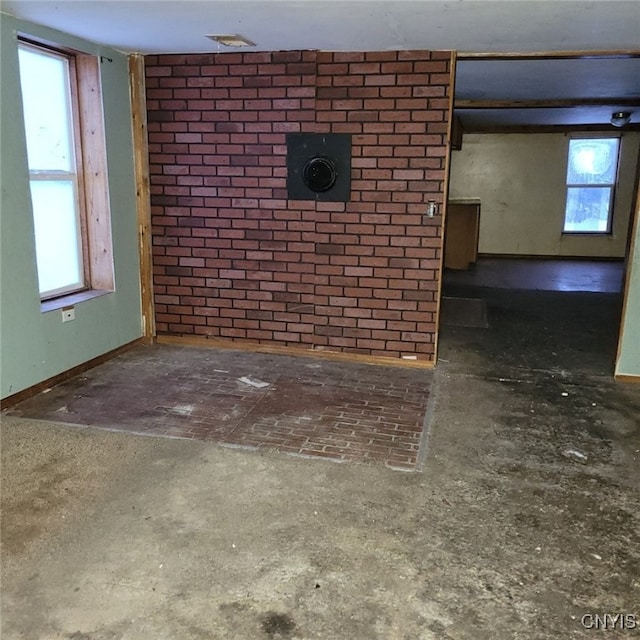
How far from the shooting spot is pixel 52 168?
4070 millimetres

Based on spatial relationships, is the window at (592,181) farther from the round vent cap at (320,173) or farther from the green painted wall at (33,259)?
the green painted wall at (33,259)

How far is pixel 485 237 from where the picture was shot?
36.0 ft

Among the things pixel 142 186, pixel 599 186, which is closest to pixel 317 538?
pixel 142 186

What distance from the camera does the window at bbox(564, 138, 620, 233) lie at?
413 inches

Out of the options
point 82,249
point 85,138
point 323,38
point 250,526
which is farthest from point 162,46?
point 250,526

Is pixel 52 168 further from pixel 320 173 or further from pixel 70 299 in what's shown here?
pixel 320 173

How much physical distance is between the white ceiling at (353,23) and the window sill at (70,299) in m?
1.72

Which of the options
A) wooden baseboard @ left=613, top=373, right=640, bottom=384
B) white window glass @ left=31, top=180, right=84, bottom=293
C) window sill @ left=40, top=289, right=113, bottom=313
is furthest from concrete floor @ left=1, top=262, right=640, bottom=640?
white window glass @ left=31, top=180, right=84, bottom=293

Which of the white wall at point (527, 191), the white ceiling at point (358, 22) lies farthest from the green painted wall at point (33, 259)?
the white wall at point (527, 191)

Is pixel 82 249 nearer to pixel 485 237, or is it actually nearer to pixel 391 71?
pixel 391 71

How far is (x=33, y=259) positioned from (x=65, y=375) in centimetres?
84

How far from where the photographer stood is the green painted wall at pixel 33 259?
3.47 m

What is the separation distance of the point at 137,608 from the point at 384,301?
9.77ft

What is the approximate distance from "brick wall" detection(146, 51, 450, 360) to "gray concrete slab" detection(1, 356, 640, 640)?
1474 mm
